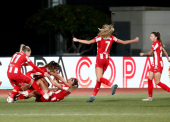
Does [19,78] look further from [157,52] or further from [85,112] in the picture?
[157,52]

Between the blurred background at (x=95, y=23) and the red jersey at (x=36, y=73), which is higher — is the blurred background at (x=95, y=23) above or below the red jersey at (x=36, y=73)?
above

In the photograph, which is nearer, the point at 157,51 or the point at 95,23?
the point at 157,51

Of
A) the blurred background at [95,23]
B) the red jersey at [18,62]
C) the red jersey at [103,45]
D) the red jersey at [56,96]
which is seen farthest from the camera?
the blurred background at [95,23]

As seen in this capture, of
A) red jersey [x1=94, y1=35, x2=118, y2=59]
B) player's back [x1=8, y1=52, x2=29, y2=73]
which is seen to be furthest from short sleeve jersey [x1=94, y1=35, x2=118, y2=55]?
player's back [x1=8, y1=52, x2=29, y2=73]

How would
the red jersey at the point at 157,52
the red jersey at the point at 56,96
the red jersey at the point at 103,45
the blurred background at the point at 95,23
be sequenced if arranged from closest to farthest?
the red jersey at the point at 103,45 → the red jersey at the point at 157,52 → the red jersey at the point at 56,96 → the blurred background at the point at 95,23

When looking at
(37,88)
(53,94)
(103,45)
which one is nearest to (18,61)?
(37,88)

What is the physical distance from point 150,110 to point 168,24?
797 inches

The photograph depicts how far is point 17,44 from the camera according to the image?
131 feet

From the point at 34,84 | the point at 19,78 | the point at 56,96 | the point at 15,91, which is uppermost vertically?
the point at 19,78

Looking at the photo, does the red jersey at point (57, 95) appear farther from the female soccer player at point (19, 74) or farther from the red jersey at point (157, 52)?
the red jersey at point (157, 52)

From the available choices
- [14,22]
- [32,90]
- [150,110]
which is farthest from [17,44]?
[150,110]

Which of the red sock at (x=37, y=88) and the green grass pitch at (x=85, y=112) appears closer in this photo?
the green grass pitch at (x=85, y=112)

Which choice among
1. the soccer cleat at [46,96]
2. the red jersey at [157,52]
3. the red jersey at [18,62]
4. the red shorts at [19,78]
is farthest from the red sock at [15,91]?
the red jersey at [157,52]

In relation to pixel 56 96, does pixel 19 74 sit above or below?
above
